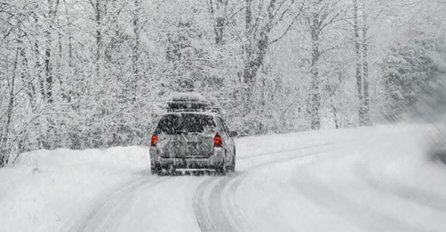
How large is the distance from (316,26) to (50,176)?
31.5 metres

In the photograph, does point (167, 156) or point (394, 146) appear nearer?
point (167, 156)

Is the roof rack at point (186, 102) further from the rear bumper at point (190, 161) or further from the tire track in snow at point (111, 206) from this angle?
the tire track in snow at point (111, 206)

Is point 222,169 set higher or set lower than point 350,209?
higher

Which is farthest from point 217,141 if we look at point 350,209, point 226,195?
point 350,209

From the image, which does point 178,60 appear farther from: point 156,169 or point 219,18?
point 156,169

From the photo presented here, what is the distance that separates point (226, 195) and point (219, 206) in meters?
1.39

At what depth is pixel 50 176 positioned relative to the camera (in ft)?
42.5

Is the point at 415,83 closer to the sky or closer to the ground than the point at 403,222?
closer to the sky

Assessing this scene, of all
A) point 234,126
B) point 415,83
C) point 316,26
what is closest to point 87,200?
point 234,126

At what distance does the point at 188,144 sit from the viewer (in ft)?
49.6

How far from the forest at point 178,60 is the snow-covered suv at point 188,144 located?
333 cm

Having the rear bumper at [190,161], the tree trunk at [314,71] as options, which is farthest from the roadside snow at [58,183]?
the tree trunk at [314,71]

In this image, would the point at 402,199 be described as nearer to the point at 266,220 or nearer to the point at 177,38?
the point at 266,220

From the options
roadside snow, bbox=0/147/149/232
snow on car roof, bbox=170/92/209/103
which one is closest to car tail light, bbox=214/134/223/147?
roadside snow, bbox=0/147/149/232
